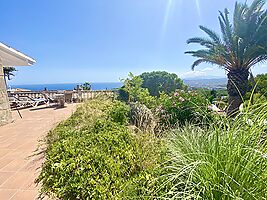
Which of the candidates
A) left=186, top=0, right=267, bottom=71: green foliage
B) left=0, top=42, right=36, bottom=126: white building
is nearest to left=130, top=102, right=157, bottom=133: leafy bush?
left=0, top=42, right=36, bottom=126: white building

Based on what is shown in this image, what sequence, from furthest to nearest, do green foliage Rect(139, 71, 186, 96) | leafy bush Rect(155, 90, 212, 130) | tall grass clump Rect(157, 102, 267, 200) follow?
1. green foliage Rect(139, 71, 186, 96)
2. leafy bush Rect(155, 90, 212, 130)
3. tall grass clump Rect(157, 102, 267, 200)

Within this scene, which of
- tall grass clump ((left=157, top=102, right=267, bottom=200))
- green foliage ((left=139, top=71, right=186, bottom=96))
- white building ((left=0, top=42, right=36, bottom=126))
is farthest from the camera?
green foliage ((left=139, top=71, right=186, bottom=96))

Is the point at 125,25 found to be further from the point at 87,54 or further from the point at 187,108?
the point at 87,54

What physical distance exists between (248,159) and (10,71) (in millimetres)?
26242

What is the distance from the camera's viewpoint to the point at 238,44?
9320 millimetres

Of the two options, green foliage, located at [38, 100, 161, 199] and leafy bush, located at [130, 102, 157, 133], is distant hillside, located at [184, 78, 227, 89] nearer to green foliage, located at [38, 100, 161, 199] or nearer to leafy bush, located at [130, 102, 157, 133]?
leafy bush, located at [130, 102, 157, 133]

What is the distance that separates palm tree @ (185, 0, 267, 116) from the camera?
29.1 feet

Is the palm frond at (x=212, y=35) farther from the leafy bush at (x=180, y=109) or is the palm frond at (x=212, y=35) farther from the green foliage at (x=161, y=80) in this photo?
the green foliage at (x=161, y=80)

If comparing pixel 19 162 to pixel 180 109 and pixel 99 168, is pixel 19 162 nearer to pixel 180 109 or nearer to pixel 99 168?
pixel 99 168

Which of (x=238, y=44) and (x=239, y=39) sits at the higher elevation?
(x=239, y=39)

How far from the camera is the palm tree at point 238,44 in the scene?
8.86 m

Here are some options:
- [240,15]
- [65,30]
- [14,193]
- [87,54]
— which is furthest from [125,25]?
[87,54]

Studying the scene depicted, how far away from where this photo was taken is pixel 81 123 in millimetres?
4156

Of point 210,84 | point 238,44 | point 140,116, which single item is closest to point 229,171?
point 140,116
